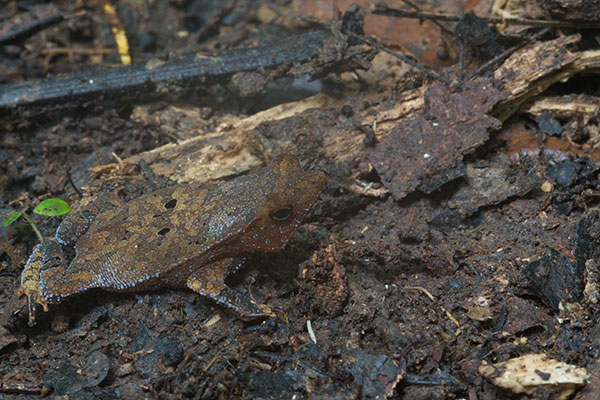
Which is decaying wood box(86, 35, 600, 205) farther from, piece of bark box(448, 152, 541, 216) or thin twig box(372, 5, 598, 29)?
piece of bark box(448, 152, 541, 216)

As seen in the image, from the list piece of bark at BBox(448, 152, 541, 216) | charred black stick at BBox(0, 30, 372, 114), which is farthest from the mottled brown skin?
charred black stick at BBox(0, 30, 372, 114)

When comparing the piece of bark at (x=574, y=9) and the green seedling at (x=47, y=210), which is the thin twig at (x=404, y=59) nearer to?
the piece of bark at (x=574, y=9)

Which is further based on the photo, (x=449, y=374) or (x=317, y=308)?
(x=317, y=308)

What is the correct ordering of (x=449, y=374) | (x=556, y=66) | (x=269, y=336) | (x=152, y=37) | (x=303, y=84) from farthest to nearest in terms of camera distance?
(x=152, y=37) < (x=303, y=84) < (x=556, y=66) < (x=269, y=336) < (x=449, y=374)

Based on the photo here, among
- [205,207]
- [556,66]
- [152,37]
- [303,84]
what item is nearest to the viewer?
[205,207]

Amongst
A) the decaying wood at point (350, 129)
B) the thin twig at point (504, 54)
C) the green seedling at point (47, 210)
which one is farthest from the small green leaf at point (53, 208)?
the thin twig at point (504, 54)

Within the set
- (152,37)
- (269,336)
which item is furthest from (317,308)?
(152,37)

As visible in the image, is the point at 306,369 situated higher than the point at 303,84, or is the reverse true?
the point at 303,84

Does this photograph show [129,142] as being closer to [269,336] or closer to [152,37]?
[152,37]
